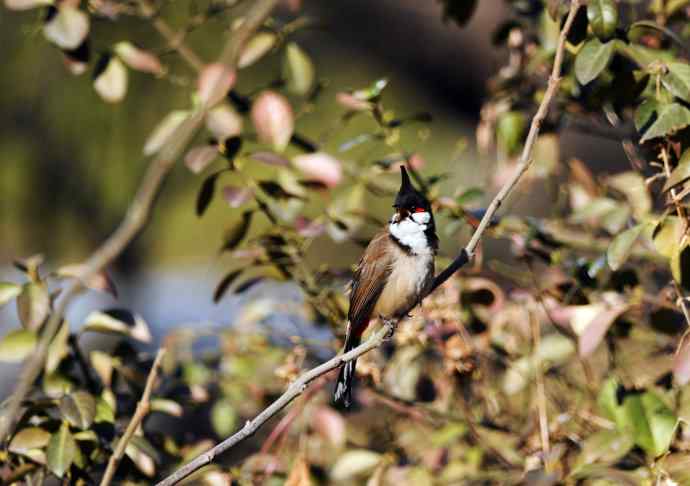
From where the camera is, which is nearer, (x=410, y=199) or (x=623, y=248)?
(x=623, y=248)

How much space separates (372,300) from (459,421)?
0.41 metres

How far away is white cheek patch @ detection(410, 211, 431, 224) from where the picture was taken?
97.7 inches

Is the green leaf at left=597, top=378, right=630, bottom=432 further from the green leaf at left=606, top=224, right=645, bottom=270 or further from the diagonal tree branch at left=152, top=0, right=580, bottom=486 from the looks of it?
the diagonal tree branch at left=152, top=0, right=580, bottom=486

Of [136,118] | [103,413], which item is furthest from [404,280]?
[136,118]

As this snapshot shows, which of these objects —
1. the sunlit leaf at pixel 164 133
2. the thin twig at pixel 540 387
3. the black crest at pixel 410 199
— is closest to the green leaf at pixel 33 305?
the sunlit leaf at pixel 164 133

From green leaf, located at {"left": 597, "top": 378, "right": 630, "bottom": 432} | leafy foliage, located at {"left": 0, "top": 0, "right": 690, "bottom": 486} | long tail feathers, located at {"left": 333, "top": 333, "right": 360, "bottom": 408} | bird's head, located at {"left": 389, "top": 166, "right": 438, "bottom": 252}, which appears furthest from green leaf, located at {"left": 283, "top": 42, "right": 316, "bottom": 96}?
green leaf, located at {"left": 597, "top": 378, "right": 630, "bottom": 432}

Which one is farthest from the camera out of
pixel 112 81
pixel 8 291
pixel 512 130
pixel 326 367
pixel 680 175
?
pixel 512 130

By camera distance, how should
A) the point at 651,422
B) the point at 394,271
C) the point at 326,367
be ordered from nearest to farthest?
1. the point at 326,367
2. the point at 651,422
3. the point at 394,271

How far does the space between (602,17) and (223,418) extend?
151 centimetres

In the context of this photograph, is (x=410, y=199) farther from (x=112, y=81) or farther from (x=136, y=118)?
(x=136, y=118)

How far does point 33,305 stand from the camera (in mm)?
2139

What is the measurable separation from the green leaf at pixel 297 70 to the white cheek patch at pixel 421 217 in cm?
50

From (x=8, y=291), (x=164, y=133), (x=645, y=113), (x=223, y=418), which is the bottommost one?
(x=223, y=418)

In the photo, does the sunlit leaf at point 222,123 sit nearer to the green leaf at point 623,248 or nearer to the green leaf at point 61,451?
the green leaf at point 61,451
